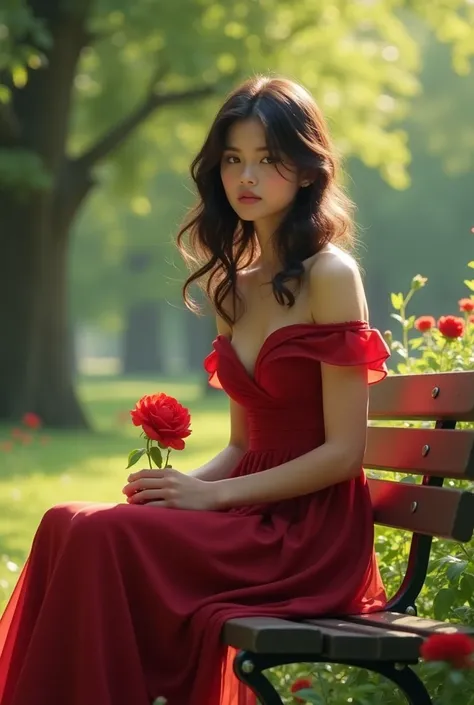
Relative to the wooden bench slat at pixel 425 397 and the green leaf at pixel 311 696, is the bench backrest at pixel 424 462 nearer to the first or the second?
the wooden bench slat at pixel 425 397

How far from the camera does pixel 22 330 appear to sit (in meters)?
19.8

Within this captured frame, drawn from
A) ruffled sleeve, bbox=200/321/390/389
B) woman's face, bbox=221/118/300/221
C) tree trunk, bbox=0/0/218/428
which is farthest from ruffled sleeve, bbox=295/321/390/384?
tree trunk, bbox=0/0/218/428

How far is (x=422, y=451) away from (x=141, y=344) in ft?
178

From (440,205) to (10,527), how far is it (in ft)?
126

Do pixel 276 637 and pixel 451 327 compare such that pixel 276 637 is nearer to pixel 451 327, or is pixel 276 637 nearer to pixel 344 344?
pixel 344 344

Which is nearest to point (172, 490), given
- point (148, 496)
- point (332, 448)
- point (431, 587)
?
point (148, 496)

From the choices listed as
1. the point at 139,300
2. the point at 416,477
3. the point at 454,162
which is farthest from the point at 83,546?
the point at 139,300

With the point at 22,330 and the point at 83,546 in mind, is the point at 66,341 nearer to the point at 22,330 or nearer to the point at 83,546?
the point at 22,330

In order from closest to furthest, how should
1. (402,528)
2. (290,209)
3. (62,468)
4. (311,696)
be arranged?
(311,696)
(402,528)
(290,209)
(62,468)

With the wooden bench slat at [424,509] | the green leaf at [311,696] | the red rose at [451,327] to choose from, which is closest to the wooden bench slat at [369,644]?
the green leaf at [311,696]

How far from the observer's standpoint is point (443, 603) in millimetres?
4004

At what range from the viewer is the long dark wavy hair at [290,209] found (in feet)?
12.4

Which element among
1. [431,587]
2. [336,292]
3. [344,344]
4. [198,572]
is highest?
[336,292]

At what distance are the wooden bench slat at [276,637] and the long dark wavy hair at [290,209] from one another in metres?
0.97
